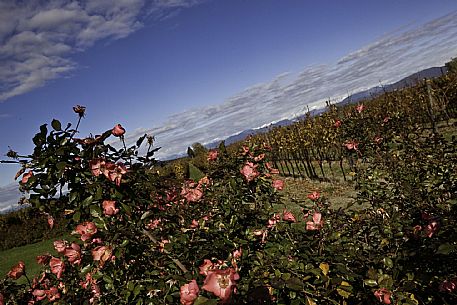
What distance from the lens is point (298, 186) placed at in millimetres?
11938

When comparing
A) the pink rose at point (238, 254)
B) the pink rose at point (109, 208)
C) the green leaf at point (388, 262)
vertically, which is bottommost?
the green leaf at point (388, 262)

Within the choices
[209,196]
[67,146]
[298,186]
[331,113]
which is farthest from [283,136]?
[67,146]

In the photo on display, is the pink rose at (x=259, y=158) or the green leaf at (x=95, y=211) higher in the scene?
the green leaf at (x=95, y=211)

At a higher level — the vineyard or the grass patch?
the vineyard

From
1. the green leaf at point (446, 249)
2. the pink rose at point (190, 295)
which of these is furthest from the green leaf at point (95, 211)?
the green leaf at point (446, 249)

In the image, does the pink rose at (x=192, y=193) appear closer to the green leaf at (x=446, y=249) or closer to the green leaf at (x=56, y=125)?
the green leaf at (x=56, y=125)

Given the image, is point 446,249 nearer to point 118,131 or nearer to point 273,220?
point 273,220

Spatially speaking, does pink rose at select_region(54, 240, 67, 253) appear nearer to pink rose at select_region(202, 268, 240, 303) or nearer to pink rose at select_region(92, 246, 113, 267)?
pink rose at select_region(92, 246, 113, 267)

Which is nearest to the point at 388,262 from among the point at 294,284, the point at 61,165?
the point at 294,284

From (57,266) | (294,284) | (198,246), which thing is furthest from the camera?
(57,266)

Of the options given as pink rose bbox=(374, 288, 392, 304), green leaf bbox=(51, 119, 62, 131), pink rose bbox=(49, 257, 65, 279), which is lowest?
pink rose bbox=(374, 288, 392, 304)

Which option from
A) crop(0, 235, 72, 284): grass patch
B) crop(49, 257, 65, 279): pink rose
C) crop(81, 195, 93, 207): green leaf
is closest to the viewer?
crop(81, 195, 93, 207): green leaf

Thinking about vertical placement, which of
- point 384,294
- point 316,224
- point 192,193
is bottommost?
point 384,294

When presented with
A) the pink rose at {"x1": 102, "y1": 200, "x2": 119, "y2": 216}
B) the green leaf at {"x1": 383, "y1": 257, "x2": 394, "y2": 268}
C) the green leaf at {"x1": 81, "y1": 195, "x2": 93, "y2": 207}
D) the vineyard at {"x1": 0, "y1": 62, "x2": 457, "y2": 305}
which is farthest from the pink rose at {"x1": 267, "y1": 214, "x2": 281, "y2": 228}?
the green leaf at {"x1": 81, "y1": 195, "x2": 93, "y2": 207}
